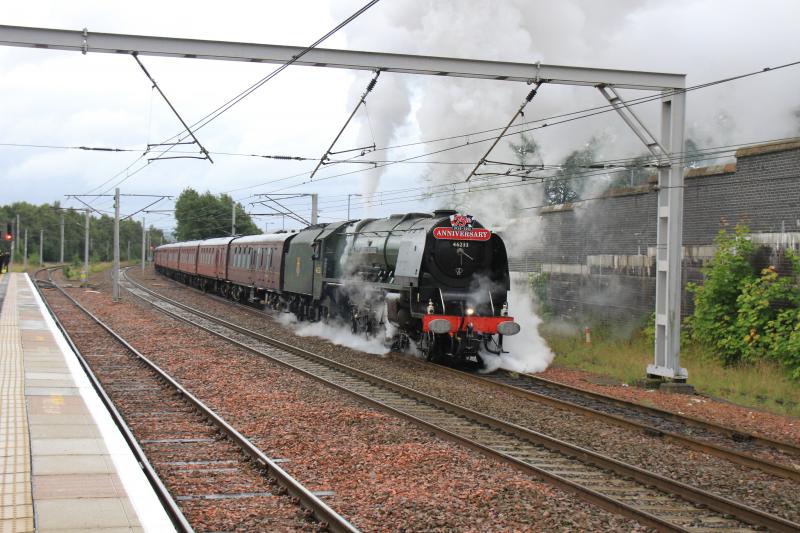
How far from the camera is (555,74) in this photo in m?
13.6

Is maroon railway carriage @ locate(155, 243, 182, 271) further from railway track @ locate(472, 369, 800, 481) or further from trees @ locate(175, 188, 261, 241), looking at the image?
railway track @ locate(472, 369, 800, 481)

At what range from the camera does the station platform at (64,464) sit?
5.66 m

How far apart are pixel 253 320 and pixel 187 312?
3.95 m

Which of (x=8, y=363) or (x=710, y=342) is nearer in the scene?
(x=8, y=363)

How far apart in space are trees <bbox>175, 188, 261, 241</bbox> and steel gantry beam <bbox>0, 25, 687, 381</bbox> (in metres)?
66.4

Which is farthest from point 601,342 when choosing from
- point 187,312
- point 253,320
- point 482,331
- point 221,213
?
point 221,213

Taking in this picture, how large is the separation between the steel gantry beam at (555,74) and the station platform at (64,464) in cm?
551

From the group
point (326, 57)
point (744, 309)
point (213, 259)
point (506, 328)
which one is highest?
point (326, 57)

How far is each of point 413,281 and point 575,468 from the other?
804 cm

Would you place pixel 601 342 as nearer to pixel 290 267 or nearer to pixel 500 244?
pixel 500 244

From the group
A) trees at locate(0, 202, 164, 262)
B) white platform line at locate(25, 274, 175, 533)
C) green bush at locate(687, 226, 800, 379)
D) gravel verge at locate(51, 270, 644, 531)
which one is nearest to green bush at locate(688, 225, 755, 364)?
green bush at locate(687, 226, 800, 379)

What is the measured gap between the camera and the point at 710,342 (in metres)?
16.0

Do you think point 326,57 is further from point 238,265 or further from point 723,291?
point 238,265

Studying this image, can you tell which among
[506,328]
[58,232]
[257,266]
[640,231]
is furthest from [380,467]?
[58,232]
